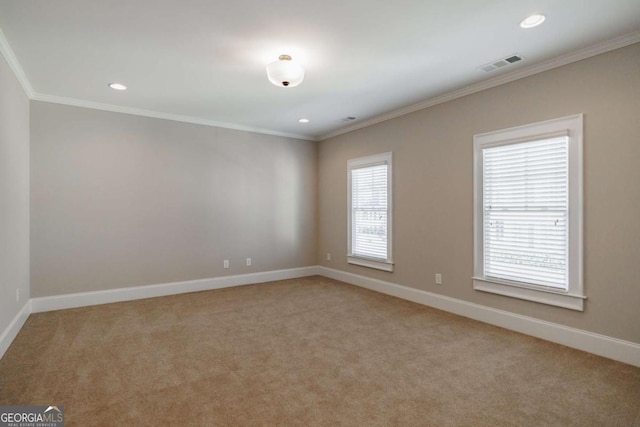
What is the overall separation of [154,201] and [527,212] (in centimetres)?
495

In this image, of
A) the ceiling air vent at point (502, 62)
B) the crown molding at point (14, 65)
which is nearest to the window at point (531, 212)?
the ceiling air vent at point (502, 62)

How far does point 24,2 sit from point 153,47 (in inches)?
34.5

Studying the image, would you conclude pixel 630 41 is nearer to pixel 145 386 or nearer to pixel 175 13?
pixel 175 13

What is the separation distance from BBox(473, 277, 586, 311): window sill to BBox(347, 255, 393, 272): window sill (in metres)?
1.42

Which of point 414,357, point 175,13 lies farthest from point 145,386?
point 175,13

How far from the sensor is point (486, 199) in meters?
3.84

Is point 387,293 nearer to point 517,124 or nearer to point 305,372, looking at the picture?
point 305,372

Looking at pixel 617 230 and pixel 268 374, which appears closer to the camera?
pixel 268 374

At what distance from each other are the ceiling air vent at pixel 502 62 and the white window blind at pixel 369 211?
2.04 m

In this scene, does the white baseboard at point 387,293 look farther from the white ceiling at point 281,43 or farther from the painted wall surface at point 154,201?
the white ceiling at point 281,43

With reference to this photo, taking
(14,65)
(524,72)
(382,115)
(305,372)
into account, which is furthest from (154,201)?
(524,72)

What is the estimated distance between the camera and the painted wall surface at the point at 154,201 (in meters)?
4.28

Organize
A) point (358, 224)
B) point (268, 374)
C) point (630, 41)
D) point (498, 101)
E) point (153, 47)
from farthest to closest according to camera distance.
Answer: point (358, 224) < point (498, 101) < point (153, 47) < point (630, 41) < point (268, 374)

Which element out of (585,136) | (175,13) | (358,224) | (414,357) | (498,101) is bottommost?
(414,357)
